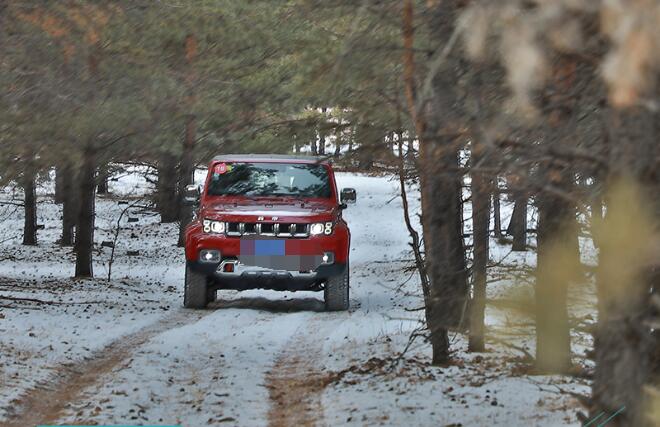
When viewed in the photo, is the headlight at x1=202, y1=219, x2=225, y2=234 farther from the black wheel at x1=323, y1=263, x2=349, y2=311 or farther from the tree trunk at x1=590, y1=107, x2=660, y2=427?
the tree trunk at x1=590, y1=107, x2=660, y2=427

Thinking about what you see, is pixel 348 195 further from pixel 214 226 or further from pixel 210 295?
pixel 210 295

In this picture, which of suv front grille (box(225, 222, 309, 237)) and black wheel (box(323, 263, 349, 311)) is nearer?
suv front grille (box(225, 222, 309, 237))

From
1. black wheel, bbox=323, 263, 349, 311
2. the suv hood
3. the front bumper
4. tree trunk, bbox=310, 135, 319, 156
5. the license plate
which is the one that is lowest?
black wheel, bbox=323, 263, 349, 311

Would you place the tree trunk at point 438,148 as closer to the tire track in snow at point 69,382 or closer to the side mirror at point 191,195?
the tire track in snow at point 69,382

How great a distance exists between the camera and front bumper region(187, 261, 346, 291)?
13.7 meters

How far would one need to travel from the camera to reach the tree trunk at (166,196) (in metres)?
18.1

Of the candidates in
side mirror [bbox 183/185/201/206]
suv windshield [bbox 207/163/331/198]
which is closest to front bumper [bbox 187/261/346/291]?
side mirror [bbox 183/185/201/206]

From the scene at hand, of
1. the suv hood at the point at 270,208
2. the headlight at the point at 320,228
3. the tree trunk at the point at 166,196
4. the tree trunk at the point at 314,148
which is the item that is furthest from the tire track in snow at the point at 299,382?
the tree trunk at the point at 166,196

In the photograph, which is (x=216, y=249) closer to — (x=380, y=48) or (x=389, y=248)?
(x=380, y=48)

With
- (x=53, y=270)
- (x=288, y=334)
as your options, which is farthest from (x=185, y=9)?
(x=53, y=270)

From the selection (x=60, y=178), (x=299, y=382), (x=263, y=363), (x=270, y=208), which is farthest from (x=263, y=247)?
(x=60, y=178)

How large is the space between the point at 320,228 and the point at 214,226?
1.44 meters

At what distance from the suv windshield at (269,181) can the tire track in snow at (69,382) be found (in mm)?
→ 2491

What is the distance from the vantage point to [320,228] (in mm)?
14047
